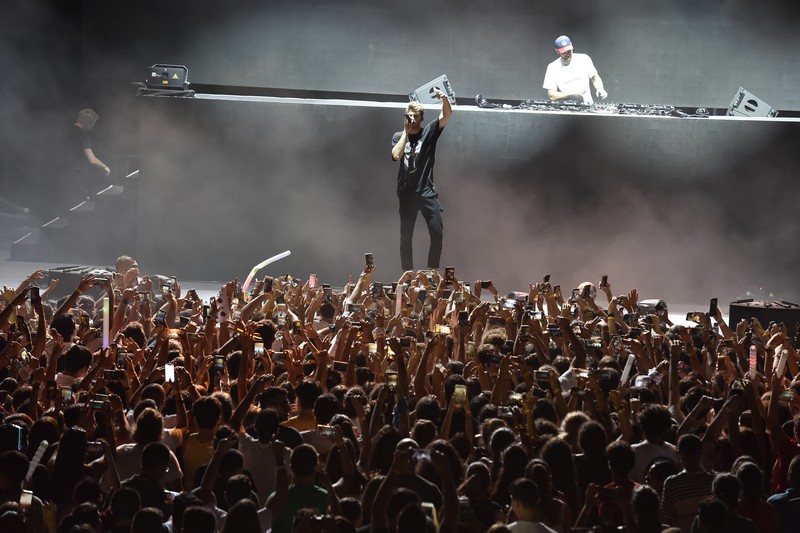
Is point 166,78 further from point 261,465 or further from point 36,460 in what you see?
point 36,460

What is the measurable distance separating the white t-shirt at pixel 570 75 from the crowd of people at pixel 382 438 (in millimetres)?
8857

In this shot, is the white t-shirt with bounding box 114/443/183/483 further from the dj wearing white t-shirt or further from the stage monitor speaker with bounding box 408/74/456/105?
the dj wearing white t-shirt

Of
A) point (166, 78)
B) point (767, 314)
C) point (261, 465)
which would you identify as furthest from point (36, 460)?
point (166, 78)

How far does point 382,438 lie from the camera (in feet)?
11.2

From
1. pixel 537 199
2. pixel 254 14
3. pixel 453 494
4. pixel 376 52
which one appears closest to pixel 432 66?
pixel 376 52

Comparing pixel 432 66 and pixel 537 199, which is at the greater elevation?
pixel 432 66

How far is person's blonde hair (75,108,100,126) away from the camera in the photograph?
51.4ft

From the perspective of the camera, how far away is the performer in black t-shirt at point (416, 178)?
9258mm

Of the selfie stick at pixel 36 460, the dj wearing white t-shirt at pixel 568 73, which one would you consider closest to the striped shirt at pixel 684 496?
the selfie stick at pixel 36 460

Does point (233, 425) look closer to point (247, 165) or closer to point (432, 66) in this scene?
point (247, 165)

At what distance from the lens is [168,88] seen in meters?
12.4

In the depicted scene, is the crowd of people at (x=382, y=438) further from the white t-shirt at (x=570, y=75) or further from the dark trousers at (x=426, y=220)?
the white t-shirt at (x=570, y=75)

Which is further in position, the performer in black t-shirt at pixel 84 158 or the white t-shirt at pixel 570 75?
the performer in black t-shirt at pixel 84 158

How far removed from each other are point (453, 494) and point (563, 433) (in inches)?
31.6
